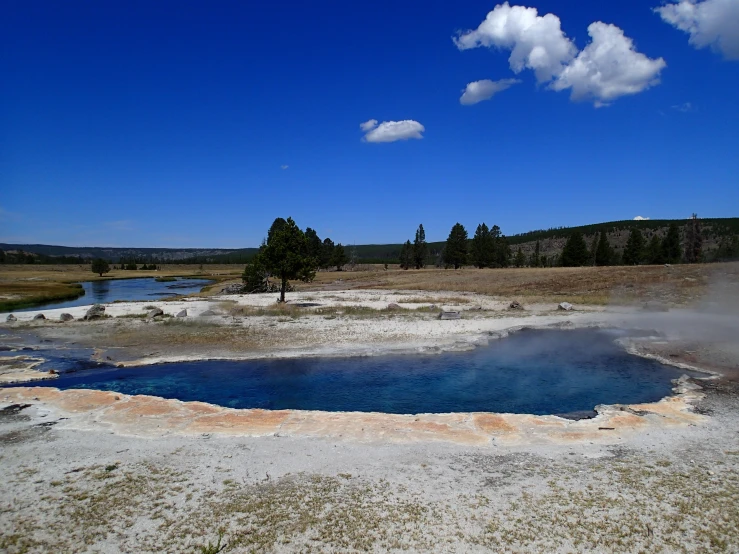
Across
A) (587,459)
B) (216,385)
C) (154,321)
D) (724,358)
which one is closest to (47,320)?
(154,321)

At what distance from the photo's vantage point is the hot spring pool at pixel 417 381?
47.9 feet

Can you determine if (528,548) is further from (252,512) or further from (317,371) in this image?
(317,371)

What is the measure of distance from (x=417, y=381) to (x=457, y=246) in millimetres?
77836

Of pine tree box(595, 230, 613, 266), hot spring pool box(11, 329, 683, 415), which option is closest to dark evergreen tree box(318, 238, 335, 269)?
pine tree box(595, 230, 613, 266)

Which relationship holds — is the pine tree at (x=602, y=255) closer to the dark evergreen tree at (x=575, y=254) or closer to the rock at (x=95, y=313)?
the dark evergreen tree at (x=575, y=254)

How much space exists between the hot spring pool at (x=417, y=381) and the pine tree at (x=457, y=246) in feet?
230

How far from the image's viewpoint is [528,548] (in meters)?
6.42

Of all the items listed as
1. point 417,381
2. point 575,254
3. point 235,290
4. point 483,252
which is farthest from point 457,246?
point 417,381

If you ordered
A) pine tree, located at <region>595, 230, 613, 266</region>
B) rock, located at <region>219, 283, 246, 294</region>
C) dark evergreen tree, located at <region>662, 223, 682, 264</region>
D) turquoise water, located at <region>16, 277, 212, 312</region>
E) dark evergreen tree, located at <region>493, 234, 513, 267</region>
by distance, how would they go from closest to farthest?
turquoise water, located at <region>16, 277, 212, 312</region>, rock, located at <region>219, 283, 246, 294</region>, dark evergreen tree, located at <region>662, 223, 682, 264</region>, pine tree, located at <region>595, 230, 613, 266</region>, dark evergreen tree, located at <region>493, 234, 513, 267</region>

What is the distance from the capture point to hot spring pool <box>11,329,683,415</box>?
14.6m

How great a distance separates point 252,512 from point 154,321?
25.8 meters

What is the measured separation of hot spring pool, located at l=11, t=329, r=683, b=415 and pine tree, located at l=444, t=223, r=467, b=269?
7012 centimetres

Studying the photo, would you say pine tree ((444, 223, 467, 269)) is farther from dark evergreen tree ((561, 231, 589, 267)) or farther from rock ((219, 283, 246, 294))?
rock ((219, 283, 246, 294))

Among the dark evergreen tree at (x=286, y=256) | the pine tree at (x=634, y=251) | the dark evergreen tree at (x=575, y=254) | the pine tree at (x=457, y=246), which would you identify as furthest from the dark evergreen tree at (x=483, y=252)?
the dark evergreen tree at (x=286, y=256)
